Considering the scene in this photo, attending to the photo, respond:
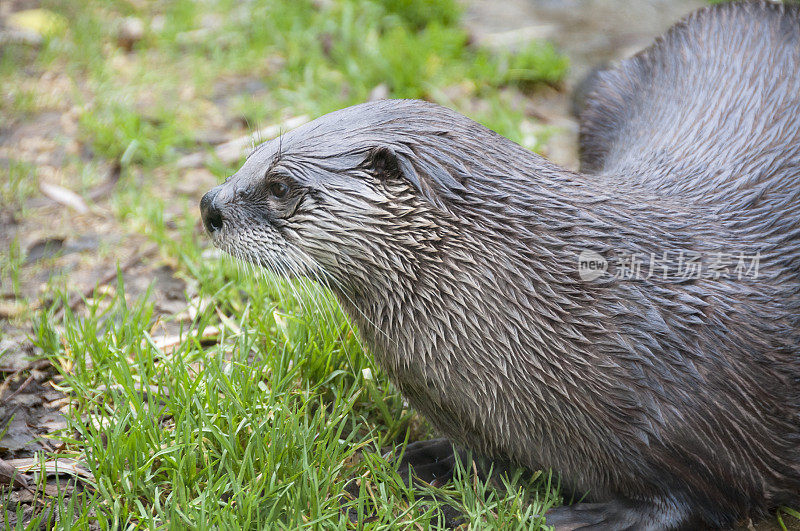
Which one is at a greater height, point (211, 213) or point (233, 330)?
point (211, 213)

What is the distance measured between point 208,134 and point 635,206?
2691 millimetres

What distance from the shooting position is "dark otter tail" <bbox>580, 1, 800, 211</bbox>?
7.64ft

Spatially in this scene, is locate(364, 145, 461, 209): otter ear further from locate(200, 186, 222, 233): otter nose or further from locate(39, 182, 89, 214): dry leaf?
locate(39, 182, 89, 214): dry leaf

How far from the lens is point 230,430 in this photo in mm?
2203

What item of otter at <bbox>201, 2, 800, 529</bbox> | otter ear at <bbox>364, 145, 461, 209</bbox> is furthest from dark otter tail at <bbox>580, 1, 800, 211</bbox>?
otter ear at <bbox>364, 145, 461, 209</bbox>

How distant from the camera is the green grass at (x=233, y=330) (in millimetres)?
2129

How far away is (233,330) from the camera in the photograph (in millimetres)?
2830

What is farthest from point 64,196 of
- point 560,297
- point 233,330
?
point 560,297

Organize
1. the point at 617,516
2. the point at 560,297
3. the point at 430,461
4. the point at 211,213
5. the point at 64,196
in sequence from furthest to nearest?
the point at 64,196, the point at 430,461, the point at 211,213, the point at 617,516, the point at 560,297

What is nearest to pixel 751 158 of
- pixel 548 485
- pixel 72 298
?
pixel 548 485

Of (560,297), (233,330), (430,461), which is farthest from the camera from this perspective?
(233,330)

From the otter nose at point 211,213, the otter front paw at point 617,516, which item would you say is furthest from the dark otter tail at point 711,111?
the otter nose at point 211,213

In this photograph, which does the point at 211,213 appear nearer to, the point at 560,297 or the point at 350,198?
Answer: the point at 350,198

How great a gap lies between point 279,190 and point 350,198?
0.75ft
